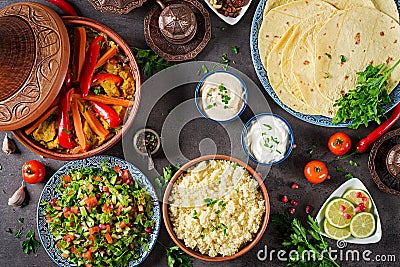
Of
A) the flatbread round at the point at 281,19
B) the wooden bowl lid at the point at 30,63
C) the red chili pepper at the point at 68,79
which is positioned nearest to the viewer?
the wooden bowl lid at the point at 30,63

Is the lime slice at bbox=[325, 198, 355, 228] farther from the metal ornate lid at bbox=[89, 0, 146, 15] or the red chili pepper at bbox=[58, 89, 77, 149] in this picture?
the metal ornate lid at bbox=[89, 0, 146, 15]

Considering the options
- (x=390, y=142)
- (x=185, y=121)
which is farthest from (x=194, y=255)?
(x=390, y=142)

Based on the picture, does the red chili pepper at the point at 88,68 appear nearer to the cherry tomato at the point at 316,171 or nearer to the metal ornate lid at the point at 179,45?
the metal ornate lid at the point at 179,45

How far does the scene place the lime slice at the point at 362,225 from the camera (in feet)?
14.4

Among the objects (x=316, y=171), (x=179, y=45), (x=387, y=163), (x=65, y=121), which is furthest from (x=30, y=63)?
(x=387, y=163)

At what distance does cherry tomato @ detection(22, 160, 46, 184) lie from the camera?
14.6 feet

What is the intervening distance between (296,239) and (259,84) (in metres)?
1.43

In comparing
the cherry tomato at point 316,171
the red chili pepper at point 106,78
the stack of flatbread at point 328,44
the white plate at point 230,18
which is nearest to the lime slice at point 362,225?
the cherry tomato at point 316,171

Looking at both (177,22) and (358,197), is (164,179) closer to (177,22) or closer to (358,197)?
(177,22)

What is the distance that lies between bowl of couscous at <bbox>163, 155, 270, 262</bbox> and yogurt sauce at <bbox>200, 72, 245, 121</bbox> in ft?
1.34

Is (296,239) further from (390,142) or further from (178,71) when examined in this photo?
(178,71)

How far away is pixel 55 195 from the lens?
175 inches

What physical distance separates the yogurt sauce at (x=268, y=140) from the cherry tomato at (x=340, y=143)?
416mm

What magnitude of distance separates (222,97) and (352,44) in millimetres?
1192
